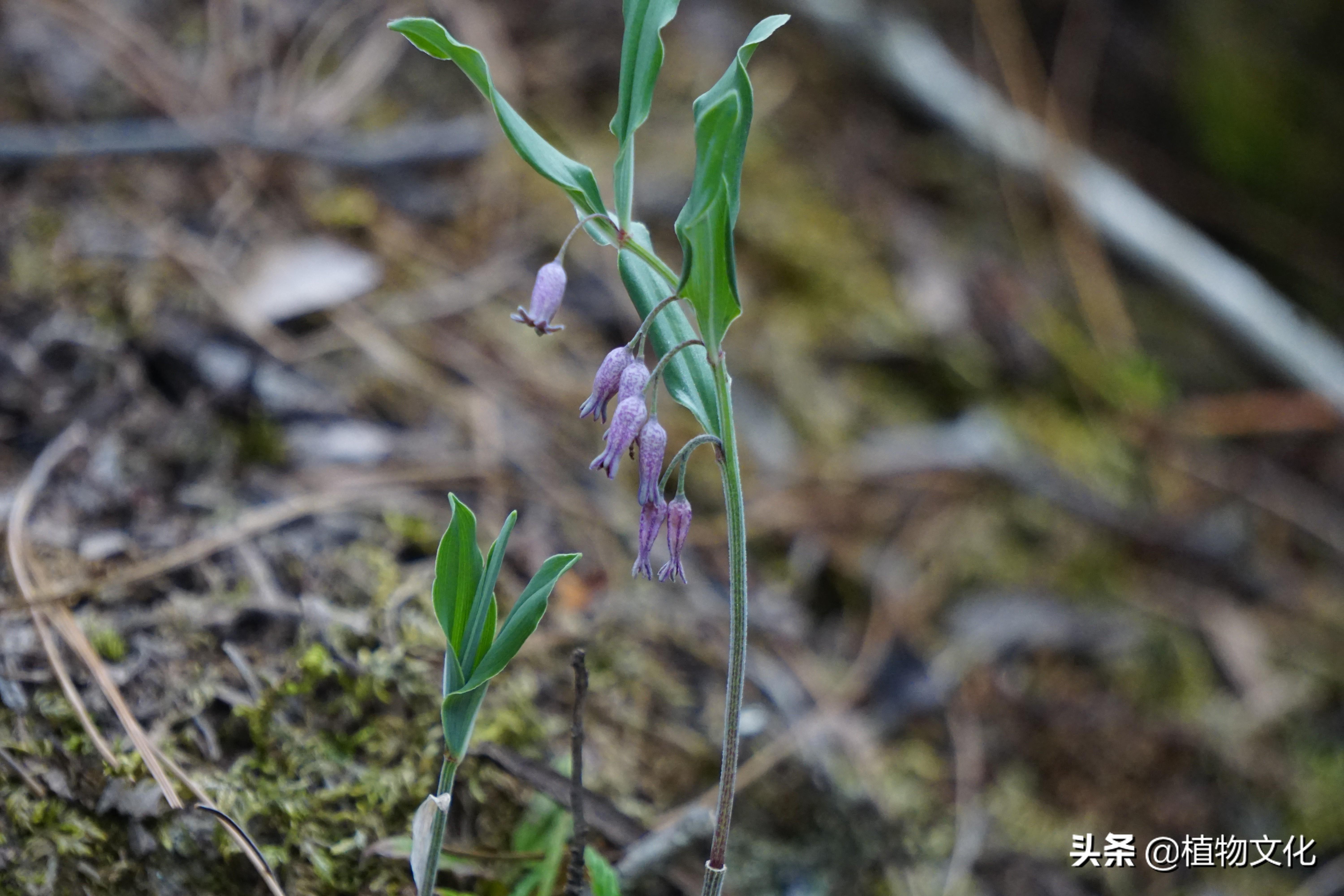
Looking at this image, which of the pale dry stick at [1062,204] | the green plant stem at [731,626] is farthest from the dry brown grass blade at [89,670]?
the pale dry stick at [1062,204]

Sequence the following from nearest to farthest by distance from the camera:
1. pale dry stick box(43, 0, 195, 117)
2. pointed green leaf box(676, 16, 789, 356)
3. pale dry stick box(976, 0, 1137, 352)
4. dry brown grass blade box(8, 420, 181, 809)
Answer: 1. pointed green leaf box(676, 16, 789, 356)
2. dry brown grass blade box(8, 420, 181, 809)
3. pale dry stick box(43, 0, 195, 117)
4. pale dry stick box(976, 0, 1137, 352)

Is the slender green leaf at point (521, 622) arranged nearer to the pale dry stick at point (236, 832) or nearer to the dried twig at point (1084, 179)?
the pale dry stick at point (236, 832)

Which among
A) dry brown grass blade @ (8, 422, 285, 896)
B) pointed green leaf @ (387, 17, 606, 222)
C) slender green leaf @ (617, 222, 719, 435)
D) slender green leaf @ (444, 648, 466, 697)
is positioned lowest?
dry brown grass blade @ (8, 422, 285, 896)

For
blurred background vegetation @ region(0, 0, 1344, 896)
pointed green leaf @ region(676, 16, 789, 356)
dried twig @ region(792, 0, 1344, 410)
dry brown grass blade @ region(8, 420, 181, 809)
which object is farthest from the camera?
dried twig @ region(792, 0, 1344, 410)

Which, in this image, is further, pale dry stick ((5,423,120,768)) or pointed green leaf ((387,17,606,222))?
pale dry stick ((5,423,120,768))

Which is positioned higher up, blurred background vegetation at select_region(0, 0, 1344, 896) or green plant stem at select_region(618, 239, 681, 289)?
green plant stem at select_region(618, 239, 681, 289)

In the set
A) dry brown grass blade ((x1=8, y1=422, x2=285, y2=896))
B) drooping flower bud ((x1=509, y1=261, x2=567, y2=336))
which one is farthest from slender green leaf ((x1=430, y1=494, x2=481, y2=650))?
dry brown grass blade ((x1=8, y1=422, x2=285, y2=896))

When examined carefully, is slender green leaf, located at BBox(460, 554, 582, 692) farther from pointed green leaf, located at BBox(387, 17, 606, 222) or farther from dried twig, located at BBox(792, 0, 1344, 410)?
dried twig, located at BBox(792, 0, 1344, 410)
